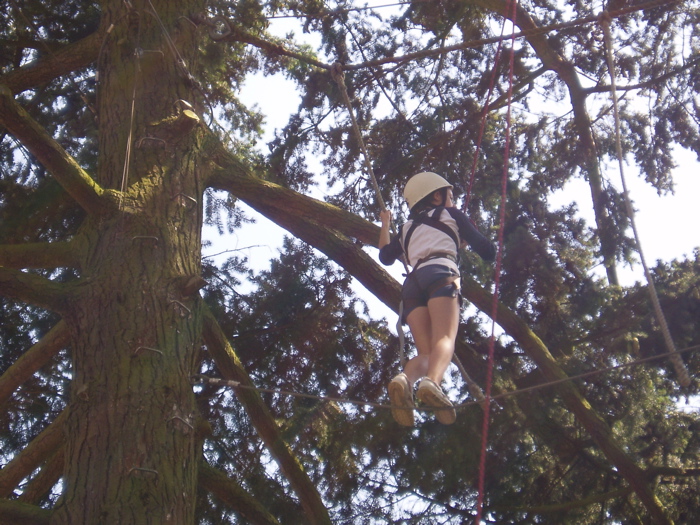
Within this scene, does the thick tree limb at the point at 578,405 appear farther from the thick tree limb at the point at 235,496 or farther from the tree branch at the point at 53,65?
the tree branch at the point at 53,65

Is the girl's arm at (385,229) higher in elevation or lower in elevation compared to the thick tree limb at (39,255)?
higher

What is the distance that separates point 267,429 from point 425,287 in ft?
4.99

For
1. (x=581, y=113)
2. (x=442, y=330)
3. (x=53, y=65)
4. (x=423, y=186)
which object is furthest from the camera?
(x=581, y=113)

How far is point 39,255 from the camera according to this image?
167 inches

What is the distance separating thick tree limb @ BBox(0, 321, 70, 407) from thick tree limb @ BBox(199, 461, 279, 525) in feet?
3.69

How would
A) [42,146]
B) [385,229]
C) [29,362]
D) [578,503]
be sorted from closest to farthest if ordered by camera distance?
[42,146] → [29,362] → [385,229] → [578,503]

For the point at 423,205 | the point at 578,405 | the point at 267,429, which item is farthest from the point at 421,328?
the point at 578,405

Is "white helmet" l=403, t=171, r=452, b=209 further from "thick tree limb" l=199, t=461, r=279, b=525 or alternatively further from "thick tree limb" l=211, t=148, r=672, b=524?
"thick tree limb" l=199, t=461, r=279, b=525

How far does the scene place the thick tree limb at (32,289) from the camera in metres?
3.82

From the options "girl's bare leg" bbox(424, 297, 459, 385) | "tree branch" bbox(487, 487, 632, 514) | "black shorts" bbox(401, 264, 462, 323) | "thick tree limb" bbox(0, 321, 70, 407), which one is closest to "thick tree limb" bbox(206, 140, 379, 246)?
"black shorts" bbox(401, 264, 462, 323)

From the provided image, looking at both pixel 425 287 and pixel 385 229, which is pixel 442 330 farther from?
pixel 385 229

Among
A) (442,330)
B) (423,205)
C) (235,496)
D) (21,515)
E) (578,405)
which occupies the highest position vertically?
(423,205)

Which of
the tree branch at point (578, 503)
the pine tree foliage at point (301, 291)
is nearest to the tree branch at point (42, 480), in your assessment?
the pine tree foliage at point (301, 291)

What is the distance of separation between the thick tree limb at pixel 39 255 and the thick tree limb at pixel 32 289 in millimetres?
315
